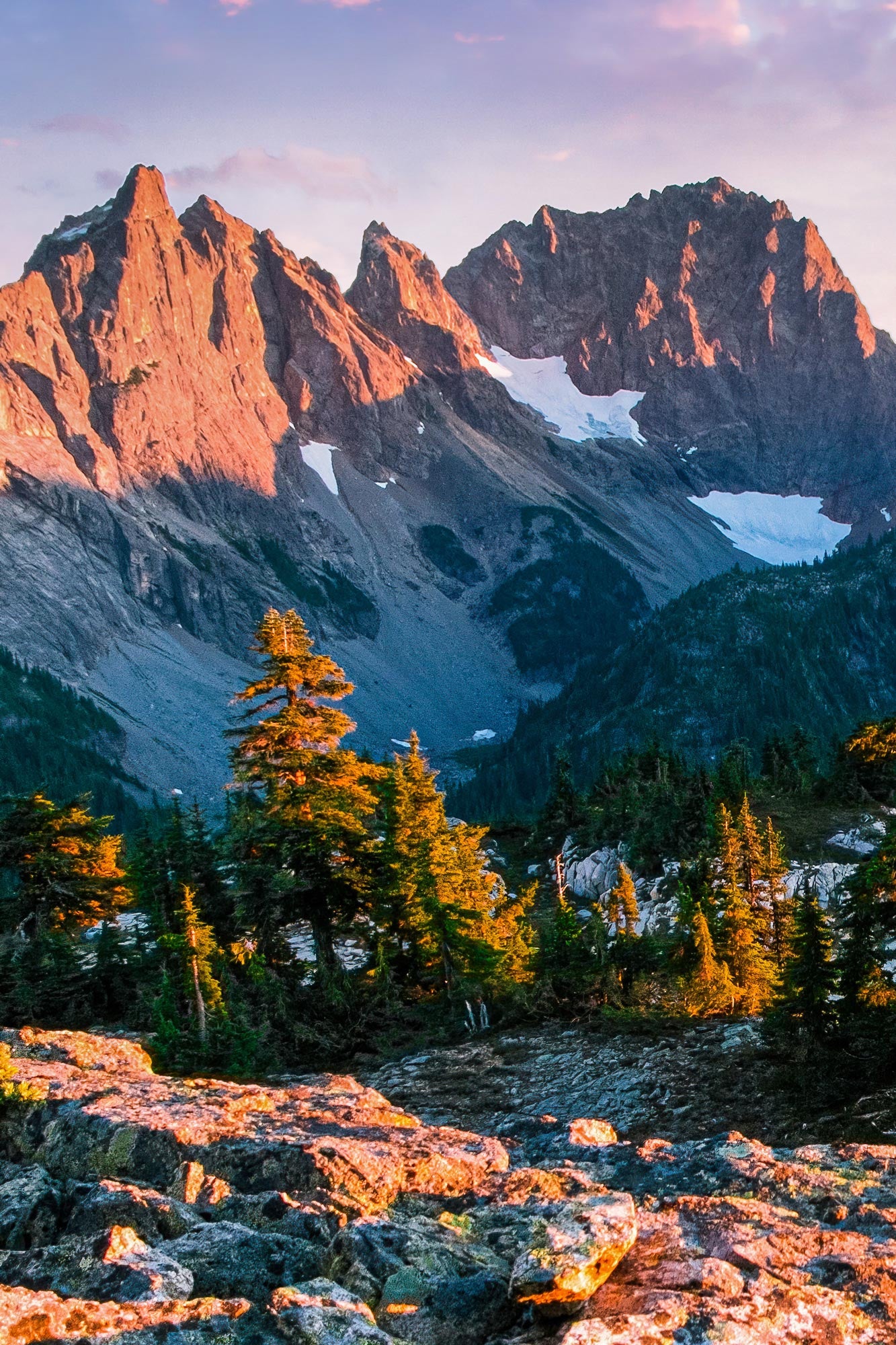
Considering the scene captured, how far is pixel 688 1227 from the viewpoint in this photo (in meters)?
9.65

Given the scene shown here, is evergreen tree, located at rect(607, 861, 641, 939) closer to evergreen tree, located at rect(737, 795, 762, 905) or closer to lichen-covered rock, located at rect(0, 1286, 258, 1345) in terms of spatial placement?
evergreen tree, located at rect(737, 795, 762, 905)

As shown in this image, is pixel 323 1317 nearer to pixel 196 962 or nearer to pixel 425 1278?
pixel 425 1278

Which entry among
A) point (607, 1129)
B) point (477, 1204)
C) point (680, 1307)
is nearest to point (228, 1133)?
point (477, 1204)

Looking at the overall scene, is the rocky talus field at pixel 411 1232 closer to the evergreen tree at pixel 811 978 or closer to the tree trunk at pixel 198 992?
the evergreen tree at pixel 811 978

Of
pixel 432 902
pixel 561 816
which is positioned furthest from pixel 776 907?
pixel 561 816

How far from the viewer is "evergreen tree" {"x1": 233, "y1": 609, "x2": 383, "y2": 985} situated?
30234mm

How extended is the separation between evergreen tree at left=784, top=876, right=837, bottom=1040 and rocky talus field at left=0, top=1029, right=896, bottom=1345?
7.44 meters

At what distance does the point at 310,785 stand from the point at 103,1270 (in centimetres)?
2279

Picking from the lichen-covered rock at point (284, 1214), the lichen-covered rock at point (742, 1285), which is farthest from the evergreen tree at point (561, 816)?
the lichen-covered rock at point (742, 1285)

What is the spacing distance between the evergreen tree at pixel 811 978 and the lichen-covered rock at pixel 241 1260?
1313cm

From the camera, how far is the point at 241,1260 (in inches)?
355

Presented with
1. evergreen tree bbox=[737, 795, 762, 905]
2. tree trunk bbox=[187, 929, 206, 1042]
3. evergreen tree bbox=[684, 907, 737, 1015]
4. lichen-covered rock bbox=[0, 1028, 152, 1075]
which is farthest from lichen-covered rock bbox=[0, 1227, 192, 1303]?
evergreen tree bbox=[737, 795, 762, 905]

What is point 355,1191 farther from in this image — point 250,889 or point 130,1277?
point 250,889

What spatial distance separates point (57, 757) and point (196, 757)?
26.8 meters
